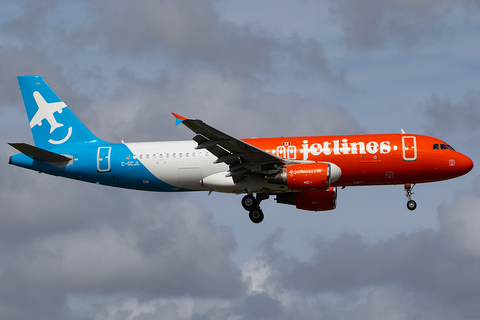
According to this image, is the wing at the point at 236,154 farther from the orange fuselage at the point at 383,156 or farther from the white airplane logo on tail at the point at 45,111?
the white airplane logo on tail at the point at 45,111

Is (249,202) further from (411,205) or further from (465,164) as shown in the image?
(465,164)

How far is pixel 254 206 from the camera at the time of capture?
45.5 m

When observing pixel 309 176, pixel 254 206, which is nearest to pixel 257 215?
pixel 254 206

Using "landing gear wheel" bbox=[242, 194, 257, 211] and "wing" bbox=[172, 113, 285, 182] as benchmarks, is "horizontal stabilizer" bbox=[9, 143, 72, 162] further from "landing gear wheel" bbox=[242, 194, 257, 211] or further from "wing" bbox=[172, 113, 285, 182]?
"landing gear wheel" bbox=[242, 194, 257, 211]

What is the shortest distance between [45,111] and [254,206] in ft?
57.8

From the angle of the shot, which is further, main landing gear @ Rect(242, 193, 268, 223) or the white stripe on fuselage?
main landing gear @ Rect(242, 193, 268, 223)

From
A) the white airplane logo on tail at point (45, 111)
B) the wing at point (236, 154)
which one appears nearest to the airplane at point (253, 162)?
the wing at point (236, 154)

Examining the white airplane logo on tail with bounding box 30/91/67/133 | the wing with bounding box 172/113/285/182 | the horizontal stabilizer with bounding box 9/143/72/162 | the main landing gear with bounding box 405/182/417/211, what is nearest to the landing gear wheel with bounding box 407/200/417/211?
the main landing gear with bounding box 405/182/417/211

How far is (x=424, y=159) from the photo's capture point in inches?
1631

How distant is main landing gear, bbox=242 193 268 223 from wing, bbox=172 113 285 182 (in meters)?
3.31

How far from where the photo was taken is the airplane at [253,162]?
40.8 meters

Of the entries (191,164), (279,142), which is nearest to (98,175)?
(191,164)

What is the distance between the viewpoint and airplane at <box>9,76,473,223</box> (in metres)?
40.8

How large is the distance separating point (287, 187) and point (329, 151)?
12.0 ft
